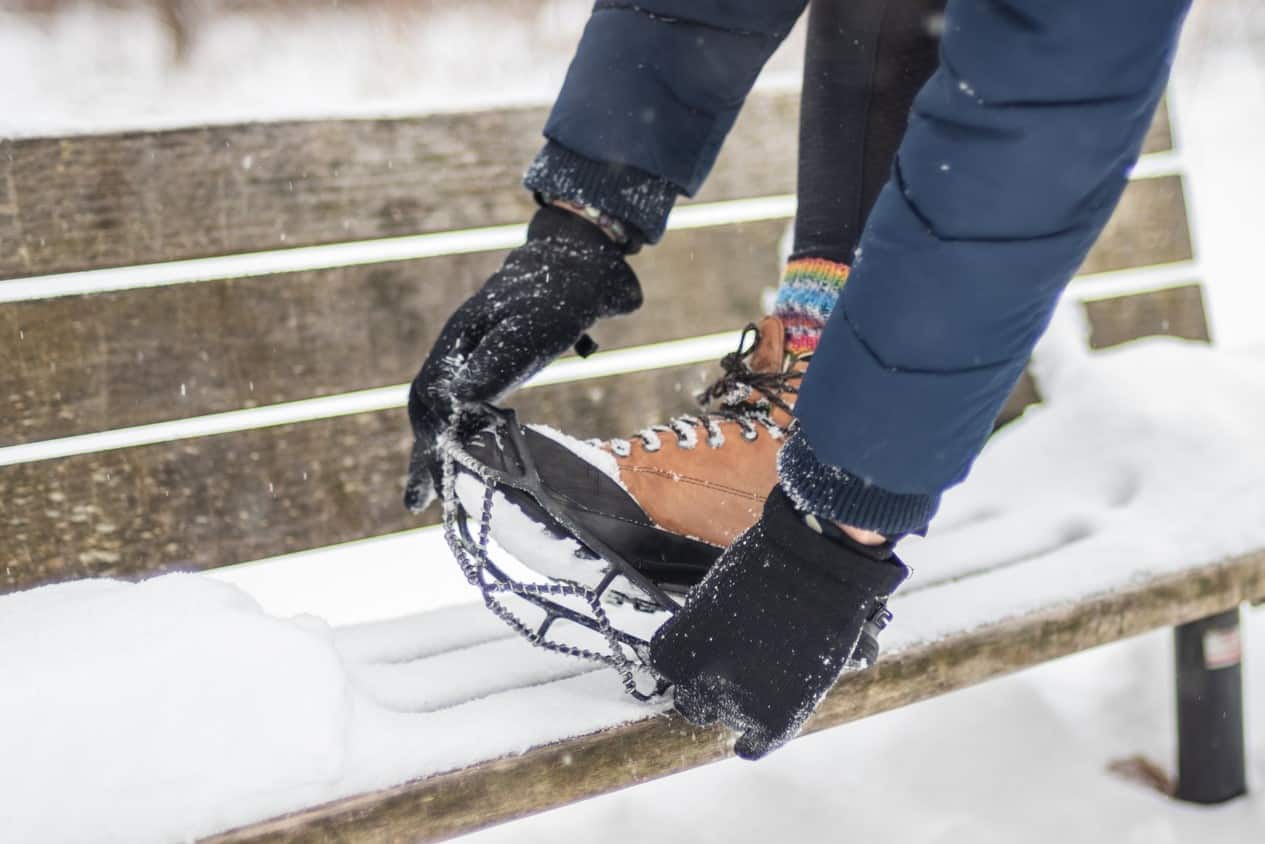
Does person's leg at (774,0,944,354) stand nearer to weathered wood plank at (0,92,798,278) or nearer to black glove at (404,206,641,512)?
black glove at (404,206,641,512)

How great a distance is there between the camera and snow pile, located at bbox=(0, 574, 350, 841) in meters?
0.60

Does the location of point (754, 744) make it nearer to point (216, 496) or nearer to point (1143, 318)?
point (216, 496)

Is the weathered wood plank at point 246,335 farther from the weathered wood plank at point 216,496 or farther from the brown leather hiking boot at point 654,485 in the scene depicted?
the brown leather hiking boot at point 654,485

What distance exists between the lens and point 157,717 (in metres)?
0.63

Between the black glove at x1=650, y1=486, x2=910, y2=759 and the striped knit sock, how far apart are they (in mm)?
275

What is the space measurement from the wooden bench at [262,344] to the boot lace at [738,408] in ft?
0.80

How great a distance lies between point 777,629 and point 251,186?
2.86 ft

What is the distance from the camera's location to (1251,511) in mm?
1155

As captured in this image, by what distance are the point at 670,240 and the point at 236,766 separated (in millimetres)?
1021

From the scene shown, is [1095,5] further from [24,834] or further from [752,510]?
[24,834]

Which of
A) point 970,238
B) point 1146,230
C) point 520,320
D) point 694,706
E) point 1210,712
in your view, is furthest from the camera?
point 1146,230

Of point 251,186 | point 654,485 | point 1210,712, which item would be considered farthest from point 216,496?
point 1210,712

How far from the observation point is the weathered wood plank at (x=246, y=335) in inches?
45.7

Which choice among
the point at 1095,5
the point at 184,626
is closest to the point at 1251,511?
the point at 1095,5
